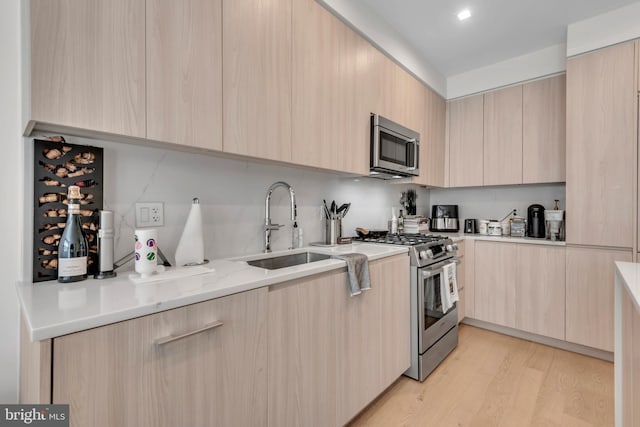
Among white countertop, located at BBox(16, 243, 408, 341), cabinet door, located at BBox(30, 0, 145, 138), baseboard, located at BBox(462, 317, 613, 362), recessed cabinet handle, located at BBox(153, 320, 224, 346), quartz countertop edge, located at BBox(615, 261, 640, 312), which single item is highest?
cabinet door, located at BBox(30, 0, 145, 138)

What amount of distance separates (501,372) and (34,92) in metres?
2.90

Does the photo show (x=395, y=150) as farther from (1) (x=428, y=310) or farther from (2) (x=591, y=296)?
(2) (x=591, y=296)

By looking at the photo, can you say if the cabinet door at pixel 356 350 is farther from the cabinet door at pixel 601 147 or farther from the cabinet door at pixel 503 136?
the cabinet door at pixel 503 136


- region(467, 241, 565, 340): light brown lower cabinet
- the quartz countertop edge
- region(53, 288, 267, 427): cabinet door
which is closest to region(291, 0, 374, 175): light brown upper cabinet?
region(53, 288, 267, 427): cabinet door

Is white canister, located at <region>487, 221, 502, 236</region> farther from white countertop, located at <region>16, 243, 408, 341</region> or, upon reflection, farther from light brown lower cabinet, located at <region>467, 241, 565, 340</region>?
white countertop, located at <region>16, 243, 408, 341</region>

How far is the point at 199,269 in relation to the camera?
1220 mm

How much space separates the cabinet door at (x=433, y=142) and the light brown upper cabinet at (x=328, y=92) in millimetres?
1004

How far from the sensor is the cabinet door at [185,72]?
1092mm

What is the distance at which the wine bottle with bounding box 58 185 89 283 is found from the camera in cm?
100

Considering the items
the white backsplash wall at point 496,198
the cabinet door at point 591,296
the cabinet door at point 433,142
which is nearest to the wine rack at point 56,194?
the cabinet door at point 433,142

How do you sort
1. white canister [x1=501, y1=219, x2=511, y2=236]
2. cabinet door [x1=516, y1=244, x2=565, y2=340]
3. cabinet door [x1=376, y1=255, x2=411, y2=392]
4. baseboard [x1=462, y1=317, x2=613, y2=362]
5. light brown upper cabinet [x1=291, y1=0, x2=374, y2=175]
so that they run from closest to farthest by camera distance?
light brown upper cabinet [x1=291, y1=0, x2=374, y2=175] < cabinet door [x1=376, y1=255, x2=411, y2=392] < baseboard [x1=462, y1=317, x2=613, y2=362] < cabinet door [x1=516, y1=244, x2=565, y2=340] < white canister [x1=501, y1=219, x2=511, y2=236]

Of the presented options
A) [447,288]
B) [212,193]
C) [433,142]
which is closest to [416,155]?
[433,142]

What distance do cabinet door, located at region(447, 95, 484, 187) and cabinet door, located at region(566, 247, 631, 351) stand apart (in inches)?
43.7

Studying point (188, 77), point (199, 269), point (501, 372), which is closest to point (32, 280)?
point (199, 269)
